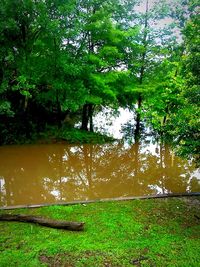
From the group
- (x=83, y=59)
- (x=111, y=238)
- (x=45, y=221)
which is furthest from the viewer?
(x=83, y=59)

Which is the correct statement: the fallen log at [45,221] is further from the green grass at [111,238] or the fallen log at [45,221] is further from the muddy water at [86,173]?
the muddy water at [86,173]

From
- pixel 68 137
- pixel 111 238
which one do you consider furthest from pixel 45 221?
pixel 68 137

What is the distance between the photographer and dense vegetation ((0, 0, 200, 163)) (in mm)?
15750

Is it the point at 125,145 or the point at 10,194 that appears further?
the point at 125,145

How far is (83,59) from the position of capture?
18.4 metres

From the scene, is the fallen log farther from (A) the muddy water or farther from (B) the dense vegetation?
(B) the dense vegetation

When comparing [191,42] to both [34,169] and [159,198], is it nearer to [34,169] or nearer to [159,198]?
[159,198]

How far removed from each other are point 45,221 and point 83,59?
12.1 metres

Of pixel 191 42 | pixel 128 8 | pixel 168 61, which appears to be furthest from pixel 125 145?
pixel 191 42

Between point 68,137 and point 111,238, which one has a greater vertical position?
point 68,137

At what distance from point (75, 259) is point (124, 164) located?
9.52 metres

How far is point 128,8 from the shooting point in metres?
20.5

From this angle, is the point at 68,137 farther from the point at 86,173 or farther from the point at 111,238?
the point at 111,238

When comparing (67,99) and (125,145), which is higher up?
(67,99)
